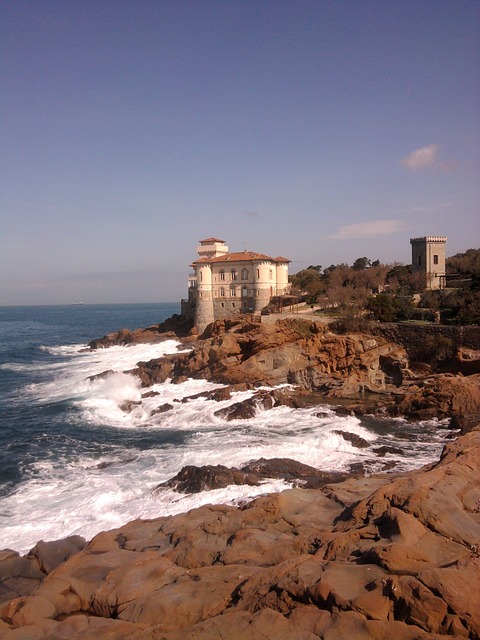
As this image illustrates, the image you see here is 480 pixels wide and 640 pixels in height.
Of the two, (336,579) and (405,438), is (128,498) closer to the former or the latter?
(336,579)

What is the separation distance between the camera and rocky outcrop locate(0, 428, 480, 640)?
7742mm

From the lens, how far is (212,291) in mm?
53969

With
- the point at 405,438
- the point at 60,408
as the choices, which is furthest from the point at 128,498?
the point at 60,408

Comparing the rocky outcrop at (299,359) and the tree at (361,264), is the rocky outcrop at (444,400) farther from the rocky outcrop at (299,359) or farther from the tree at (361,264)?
the tree at (361,264)

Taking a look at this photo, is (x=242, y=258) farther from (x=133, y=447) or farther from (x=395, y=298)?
(x=133, y=447)

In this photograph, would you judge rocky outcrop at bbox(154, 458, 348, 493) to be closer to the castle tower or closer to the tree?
the castle tower

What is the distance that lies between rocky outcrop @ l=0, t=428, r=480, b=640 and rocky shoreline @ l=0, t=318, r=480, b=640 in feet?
0.08

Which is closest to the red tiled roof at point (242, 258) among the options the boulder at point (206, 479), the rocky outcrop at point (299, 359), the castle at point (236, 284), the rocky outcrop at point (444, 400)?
the castle at point (236, 284)

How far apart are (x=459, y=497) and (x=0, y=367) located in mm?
46678

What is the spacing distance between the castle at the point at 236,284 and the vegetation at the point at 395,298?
14.8 feet

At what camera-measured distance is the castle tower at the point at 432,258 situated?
52344 millimetres

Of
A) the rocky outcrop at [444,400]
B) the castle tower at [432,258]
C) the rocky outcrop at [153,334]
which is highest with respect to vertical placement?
the castle tower at [432,258]

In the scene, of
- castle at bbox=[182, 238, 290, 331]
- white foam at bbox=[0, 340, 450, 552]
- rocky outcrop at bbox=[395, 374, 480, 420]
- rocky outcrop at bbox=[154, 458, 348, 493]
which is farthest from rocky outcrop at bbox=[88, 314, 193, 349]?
rocky outcrop at bbox=[154, 458, 348, 493]

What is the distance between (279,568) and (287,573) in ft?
1.10
